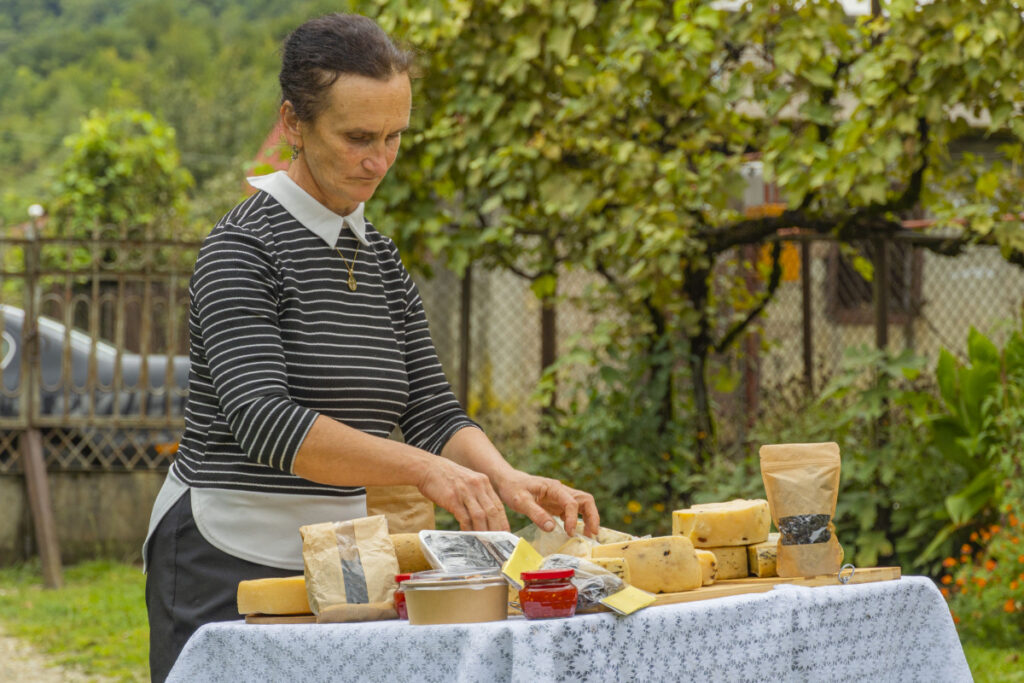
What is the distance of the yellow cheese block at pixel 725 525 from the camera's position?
2.00m

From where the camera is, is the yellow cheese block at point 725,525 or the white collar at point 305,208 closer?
the yellow cheese block at point 725,525

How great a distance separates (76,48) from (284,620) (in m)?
55.7

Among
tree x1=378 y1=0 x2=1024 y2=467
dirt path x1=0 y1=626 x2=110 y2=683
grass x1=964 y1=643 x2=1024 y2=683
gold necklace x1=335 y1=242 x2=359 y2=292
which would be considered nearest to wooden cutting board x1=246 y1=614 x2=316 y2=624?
gold necklace x1=335 y1=242 x2=359 y2=292

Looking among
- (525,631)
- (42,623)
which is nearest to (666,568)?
(525,631)

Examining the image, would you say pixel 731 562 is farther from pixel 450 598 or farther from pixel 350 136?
pixel 350 136

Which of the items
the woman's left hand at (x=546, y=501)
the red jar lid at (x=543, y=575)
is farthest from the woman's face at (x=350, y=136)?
the red jar lid at (x=543, y=575)

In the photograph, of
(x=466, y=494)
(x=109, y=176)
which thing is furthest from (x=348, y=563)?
(x=109, y=176)

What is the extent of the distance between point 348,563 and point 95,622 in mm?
4784

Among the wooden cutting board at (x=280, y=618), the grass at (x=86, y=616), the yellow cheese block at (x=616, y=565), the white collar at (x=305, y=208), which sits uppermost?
the white collar at (x=305, y=208)

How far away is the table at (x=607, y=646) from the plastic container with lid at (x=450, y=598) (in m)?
0.03

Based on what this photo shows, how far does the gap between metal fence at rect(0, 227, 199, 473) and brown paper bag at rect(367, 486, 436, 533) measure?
481 cm

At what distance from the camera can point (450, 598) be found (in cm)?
164

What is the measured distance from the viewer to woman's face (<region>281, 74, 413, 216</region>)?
204 cm

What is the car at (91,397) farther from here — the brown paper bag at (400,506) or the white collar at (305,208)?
the white collar at (305,208)
